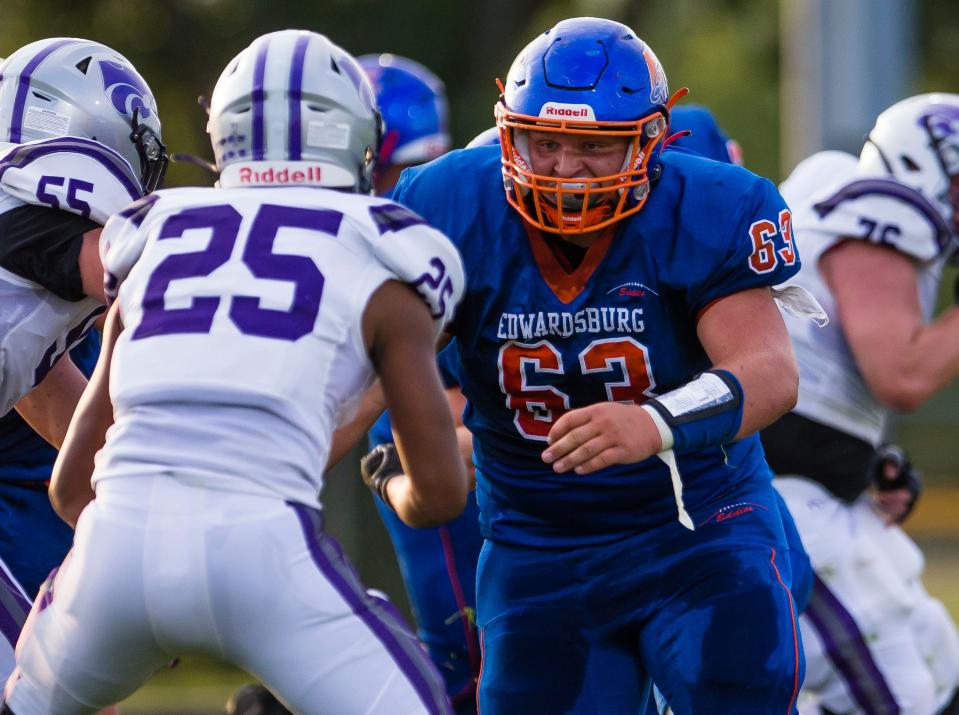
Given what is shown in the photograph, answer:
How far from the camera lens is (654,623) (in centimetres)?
362

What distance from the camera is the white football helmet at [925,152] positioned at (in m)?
4.98

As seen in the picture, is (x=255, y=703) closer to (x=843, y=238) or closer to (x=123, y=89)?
(x=123, y=89)

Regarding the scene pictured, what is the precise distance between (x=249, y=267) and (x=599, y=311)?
909mm

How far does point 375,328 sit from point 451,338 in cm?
79

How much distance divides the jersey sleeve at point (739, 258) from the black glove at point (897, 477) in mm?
1776

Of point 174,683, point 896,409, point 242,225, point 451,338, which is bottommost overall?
point 174,683

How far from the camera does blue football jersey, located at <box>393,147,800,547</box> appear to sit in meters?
3.57

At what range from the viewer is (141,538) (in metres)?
2.85

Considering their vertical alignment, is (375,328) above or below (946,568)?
above

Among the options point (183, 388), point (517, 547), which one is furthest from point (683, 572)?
point (183, 388)

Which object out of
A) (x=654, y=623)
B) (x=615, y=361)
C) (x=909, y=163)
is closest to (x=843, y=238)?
(x=909, y=163)

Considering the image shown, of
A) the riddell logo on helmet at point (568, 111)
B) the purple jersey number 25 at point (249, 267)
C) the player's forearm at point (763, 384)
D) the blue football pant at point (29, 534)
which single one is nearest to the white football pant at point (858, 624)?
the player's forearm at point (763, 384)

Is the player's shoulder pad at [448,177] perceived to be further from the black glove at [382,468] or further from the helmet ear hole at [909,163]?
the helmet ear hole at [909,163]

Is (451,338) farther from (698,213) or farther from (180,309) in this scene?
(180,309)
